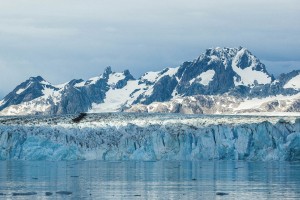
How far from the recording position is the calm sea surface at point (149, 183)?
53.8 metres

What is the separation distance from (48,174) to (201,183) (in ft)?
60.1

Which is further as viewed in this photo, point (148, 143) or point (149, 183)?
point (148, 143)

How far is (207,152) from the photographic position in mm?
106438

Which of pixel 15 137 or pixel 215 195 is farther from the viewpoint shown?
pixel 15 137

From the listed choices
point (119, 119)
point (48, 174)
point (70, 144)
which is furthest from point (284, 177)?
point (119, 119)

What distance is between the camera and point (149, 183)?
213 ft

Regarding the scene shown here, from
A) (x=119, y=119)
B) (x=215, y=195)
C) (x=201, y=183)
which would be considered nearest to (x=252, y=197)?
(x=215, y=195)

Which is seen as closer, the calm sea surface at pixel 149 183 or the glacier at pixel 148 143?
the calm sea surface at pixel 149 183

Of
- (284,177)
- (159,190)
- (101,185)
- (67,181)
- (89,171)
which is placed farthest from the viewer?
(89,171)

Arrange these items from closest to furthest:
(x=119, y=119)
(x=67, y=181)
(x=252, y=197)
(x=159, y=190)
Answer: (x=252, y=197) → (x=159, y=190) → (x=67, y=181) → (x=119, y=119)

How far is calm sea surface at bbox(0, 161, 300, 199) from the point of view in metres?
53.8

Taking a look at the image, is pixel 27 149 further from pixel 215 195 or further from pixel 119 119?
pixel 215 195

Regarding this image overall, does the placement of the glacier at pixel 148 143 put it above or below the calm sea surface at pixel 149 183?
above

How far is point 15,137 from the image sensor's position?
345ft
